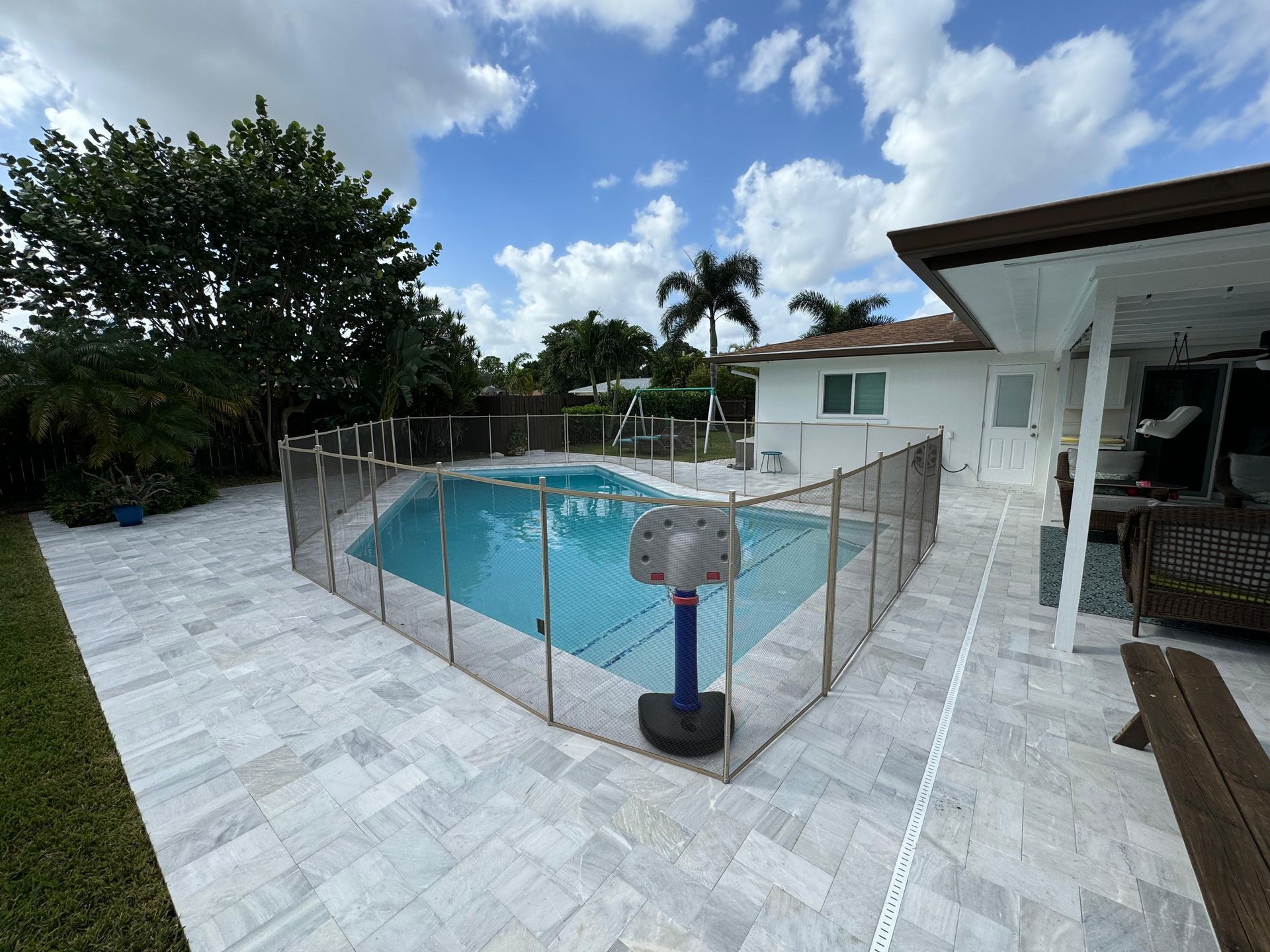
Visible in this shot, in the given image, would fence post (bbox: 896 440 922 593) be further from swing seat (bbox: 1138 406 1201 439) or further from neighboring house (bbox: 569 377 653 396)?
neighboring house (bbox: 569 377 653 396)

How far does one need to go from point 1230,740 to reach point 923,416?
1041cm

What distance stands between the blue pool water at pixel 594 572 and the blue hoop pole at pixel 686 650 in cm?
24

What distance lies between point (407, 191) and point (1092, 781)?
1665 cm

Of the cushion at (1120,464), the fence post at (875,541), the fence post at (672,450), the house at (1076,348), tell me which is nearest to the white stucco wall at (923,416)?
the house at (1076,348)

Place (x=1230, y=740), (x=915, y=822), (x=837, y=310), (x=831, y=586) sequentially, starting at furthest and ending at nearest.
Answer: (x=837, y=310) → (x=831, y=586) → (x=915, y=822) → (x=1230, y=740)

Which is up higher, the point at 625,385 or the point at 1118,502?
the point at 625,385

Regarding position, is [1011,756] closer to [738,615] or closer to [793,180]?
[738,615]

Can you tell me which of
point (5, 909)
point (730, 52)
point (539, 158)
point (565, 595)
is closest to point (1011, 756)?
point (565, 595)

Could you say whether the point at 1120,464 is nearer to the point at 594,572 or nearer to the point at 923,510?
the point at 923,510

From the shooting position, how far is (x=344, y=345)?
13445mm

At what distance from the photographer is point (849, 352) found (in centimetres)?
1178

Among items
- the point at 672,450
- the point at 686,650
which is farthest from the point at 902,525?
the point at 672,450

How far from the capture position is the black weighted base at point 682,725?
274cm

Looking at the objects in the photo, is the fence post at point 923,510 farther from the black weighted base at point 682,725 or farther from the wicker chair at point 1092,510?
the black weighted base at point 682,725
